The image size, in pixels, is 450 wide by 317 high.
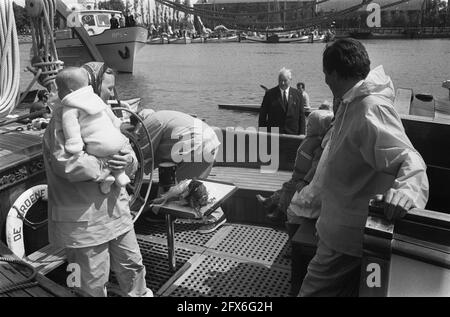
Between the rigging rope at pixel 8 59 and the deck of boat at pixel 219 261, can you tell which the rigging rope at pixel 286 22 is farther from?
the deck of boat at pixel 219 261

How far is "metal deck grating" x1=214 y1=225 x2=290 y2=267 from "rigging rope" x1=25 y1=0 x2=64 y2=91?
2.05 meters

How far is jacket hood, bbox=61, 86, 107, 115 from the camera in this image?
7.45 feet

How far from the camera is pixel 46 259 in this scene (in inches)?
118

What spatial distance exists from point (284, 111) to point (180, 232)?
255cm

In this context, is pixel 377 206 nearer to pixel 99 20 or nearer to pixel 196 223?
pixel 196 223

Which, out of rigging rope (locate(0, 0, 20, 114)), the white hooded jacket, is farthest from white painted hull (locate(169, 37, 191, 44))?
the white hooded jacket

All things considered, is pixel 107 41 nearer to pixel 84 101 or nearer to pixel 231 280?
pixel 231 280

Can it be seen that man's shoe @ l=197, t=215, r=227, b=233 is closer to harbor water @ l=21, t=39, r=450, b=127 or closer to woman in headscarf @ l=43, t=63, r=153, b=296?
woman in headscarf @ l=43, t=63, r=153, b=296

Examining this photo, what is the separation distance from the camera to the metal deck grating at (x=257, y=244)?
3514mm

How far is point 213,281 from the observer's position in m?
3.18

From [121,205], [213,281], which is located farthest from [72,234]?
[213,281]

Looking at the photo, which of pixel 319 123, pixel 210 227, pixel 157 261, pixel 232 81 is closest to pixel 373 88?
pixel 319 123

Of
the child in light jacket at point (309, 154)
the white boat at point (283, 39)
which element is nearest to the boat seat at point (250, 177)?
the child in light jacket at point (309, 154)

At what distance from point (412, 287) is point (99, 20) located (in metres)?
32.1
